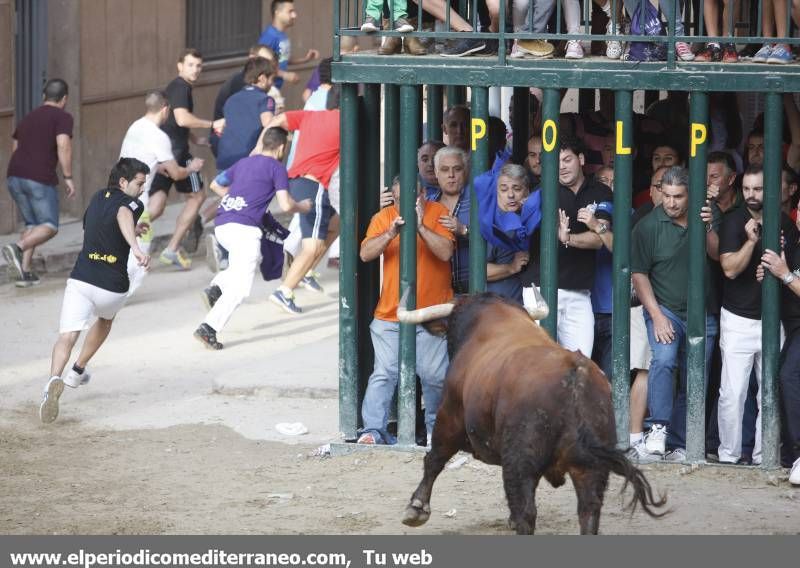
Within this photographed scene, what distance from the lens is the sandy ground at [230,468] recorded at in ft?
28.5

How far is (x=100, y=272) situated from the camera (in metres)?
11.1

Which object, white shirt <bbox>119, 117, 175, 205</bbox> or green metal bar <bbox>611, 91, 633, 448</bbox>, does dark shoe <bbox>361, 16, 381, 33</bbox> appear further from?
white shirt <bbox>119, 117, 175, 205</bbox>

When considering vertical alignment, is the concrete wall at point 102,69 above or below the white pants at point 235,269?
above

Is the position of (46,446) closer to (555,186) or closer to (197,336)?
(197,336)

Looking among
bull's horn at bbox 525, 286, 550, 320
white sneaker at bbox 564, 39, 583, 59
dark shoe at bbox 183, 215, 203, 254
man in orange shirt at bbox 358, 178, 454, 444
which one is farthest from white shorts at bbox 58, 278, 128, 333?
dark shoe at bbox 183, 215, 203, 254

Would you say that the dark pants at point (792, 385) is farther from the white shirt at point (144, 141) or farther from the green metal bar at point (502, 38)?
the white shirt at point (144, 141)

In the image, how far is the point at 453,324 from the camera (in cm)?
821

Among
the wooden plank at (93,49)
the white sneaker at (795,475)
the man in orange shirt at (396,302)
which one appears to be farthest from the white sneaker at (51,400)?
the wooden plank at (93,49)

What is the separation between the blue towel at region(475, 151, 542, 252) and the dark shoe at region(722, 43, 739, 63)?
1.31 meters

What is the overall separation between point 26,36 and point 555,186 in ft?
30.0

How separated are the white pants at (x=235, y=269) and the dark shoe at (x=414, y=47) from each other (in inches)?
150

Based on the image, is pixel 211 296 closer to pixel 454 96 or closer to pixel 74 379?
pixel 74 379

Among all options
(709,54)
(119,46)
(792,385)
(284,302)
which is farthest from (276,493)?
(119,46)

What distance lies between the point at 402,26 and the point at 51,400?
3.51m
